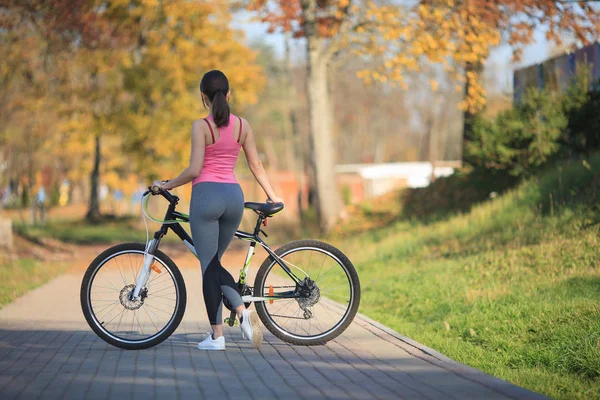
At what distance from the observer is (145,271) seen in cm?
731

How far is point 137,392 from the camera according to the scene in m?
5.61

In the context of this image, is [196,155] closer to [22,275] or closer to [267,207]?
[267,207]

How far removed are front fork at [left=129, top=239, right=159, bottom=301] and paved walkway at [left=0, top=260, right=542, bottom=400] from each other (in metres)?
0.47

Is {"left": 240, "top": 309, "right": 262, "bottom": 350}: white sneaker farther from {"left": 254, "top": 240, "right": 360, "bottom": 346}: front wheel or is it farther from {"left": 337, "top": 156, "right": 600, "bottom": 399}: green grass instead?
{"left": 337, "top": 156, "right": 600, "bottom": 399}: green grass

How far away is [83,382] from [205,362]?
1.02 m

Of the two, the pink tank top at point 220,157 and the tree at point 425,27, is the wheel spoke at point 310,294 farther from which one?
the tree at point 425,27

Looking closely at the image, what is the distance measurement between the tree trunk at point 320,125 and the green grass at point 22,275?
7.21m

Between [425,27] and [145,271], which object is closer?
[145,271]

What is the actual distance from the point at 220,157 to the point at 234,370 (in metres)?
1.57

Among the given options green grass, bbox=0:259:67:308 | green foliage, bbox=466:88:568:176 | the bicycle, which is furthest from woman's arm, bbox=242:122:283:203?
green foliage, bbox=466:88:568:176

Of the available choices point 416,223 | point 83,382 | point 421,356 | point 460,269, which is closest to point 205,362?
point 83,382

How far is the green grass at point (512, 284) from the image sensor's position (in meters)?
6.78

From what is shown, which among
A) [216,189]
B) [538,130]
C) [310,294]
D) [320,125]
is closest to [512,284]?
[310,294]

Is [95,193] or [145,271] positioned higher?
[145,271]
